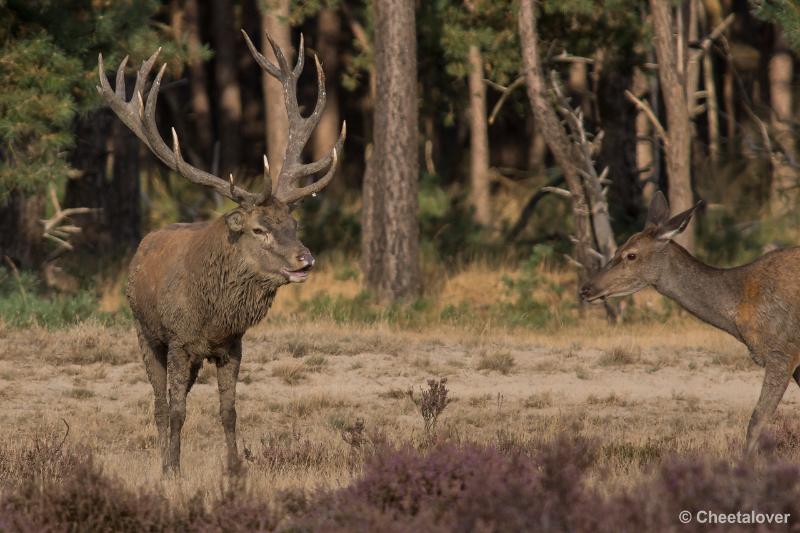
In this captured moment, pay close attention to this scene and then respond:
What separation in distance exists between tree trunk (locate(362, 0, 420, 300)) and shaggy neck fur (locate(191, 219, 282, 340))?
397 inches

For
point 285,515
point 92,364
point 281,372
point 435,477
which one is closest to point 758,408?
point 435,477

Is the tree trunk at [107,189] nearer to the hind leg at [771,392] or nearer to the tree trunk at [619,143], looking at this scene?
the tree trunk at [619,143]

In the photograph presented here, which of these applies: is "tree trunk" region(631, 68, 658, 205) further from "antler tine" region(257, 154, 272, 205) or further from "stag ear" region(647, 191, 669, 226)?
"antler tine" region(257, 154, 272, 205)

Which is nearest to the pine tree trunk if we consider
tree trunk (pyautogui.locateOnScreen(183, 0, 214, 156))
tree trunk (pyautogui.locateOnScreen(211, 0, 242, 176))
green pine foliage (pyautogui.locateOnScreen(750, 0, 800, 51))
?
tree trunk (pyautogui.locateOnScreen(211, 0, 242, 176))

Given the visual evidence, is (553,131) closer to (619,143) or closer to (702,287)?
(619,143)

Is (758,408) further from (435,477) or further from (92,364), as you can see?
(92,364)

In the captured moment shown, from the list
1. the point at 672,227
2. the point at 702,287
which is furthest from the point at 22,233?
the point at 702,287

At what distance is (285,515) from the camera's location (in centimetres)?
770

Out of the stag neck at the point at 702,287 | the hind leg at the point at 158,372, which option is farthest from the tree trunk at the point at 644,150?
the hind leg at the point at 158,372

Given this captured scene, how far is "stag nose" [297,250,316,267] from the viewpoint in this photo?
9.21 metres

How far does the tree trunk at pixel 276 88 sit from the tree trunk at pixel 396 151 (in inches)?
82.1

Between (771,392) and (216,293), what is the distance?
Result: 3951mm

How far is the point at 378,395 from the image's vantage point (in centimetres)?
1380

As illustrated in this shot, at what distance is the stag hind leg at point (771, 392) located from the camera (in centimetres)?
1009
